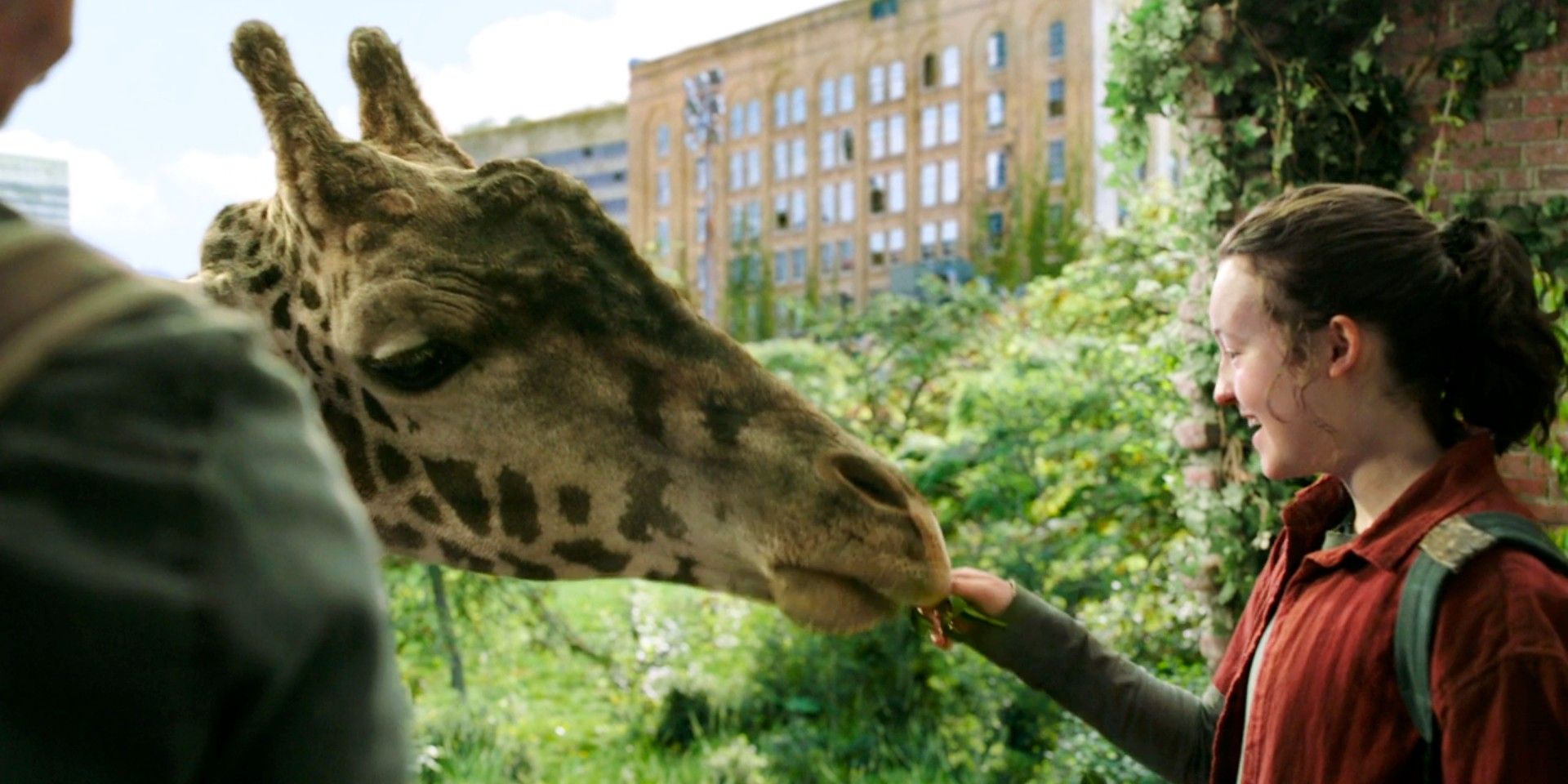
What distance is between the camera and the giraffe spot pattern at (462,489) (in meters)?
1.45

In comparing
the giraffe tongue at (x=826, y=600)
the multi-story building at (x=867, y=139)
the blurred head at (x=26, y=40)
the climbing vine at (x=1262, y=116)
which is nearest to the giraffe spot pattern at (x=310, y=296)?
the giraffe tongue at (x=826, y=600)

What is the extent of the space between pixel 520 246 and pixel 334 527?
928mm

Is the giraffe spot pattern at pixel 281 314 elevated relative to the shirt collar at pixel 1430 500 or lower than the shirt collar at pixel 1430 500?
elevated

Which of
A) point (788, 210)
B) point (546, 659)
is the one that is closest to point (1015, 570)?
point (546, 659)

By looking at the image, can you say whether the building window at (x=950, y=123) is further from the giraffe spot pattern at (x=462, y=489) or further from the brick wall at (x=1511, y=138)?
the giraffe spot pattern at (x=462, y=489)

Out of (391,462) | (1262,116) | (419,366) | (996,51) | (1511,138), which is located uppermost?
(996,51)

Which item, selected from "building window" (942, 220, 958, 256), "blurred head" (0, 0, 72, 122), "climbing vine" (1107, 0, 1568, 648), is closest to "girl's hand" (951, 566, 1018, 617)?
"blurred head" (0, 0, 72, 122)

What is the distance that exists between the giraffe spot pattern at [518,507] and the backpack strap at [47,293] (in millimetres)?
944

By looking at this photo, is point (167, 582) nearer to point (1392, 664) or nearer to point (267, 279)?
point (267, 279)

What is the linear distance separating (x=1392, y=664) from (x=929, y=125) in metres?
10.9

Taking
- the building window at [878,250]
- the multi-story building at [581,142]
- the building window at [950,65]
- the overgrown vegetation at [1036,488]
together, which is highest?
the building window at [950,65]

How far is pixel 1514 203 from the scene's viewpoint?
413 centimetres

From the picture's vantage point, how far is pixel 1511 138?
13.6 ft

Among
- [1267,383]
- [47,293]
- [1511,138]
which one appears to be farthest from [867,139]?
[47,293]
